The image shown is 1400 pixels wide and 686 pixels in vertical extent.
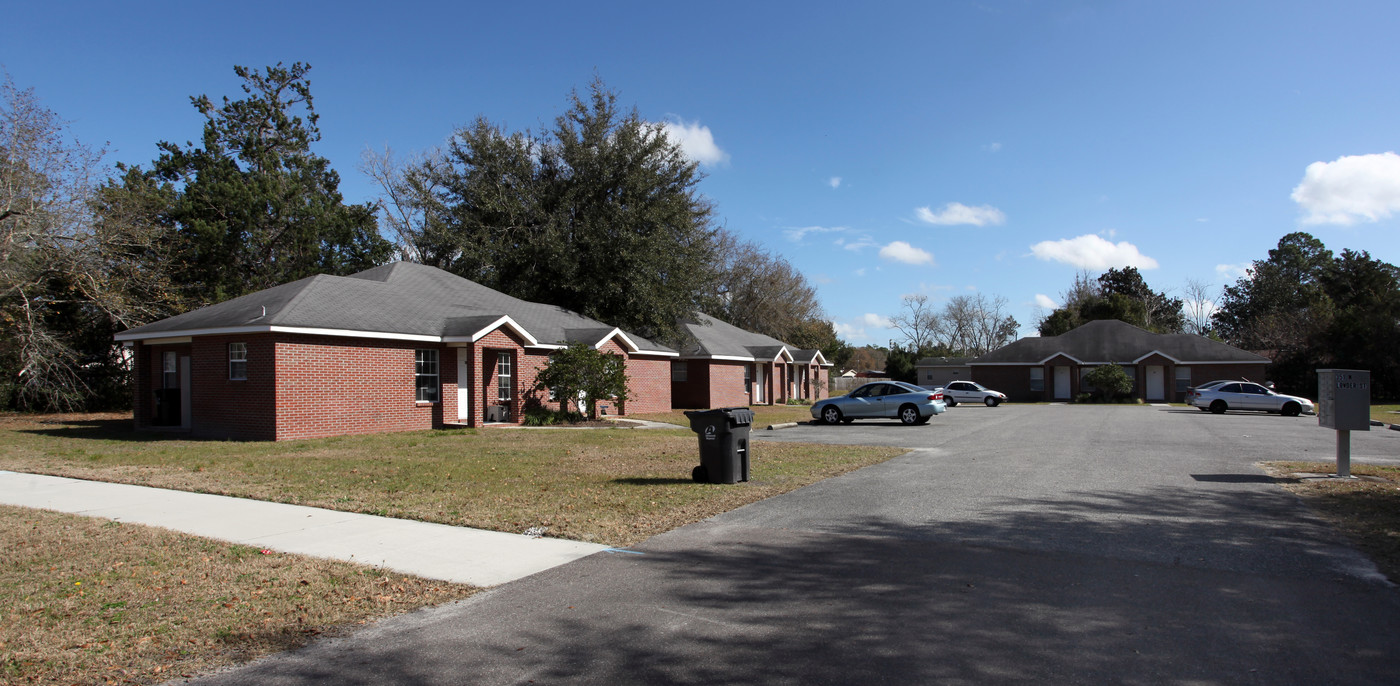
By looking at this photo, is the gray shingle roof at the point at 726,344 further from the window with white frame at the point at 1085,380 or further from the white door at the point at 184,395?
the white door at the point at 184,395

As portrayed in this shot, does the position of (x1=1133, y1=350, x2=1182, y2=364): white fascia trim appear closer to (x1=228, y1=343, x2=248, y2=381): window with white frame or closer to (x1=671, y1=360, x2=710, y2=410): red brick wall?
(x1=671, y1=360, x2=710, y2=410): red brick wall

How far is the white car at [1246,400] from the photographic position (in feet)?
103

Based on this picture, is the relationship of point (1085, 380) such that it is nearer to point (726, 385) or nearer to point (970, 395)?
point (970, 395)

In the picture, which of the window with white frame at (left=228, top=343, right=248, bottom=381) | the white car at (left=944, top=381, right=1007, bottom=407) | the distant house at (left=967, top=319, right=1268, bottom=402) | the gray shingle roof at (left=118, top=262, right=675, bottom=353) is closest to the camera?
the window with white frame at (left=228, top=343, right=248, bottom=381)

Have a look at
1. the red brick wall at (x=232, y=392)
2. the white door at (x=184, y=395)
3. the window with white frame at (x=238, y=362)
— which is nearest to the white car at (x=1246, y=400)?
the red brick wall at (x=232, y=392)

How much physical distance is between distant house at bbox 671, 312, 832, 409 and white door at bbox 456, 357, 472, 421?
45.8ft

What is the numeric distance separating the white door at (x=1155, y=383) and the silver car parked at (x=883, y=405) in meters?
29.3

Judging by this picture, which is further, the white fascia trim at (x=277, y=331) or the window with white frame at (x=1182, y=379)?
the window with white frame at (x=1182, y=379)

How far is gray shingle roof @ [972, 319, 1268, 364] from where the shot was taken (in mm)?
46844

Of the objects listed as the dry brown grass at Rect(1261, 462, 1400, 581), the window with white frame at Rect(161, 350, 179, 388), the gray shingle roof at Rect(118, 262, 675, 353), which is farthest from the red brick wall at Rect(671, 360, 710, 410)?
the dry brown grass at Rect(1261, 462, 1400, 581)

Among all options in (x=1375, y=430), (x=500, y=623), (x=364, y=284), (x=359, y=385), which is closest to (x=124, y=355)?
(x=364, y=284)

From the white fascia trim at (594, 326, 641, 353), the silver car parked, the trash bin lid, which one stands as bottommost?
the silver car parked

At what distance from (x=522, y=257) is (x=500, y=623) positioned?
105 ft

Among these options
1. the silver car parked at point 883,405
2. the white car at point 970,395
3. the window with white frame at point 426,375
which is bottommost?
the white car at point 970,395
